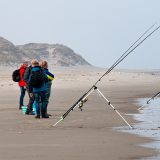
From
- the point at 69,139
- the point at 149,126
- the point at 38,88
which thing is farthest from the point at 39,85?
the point at 69,139

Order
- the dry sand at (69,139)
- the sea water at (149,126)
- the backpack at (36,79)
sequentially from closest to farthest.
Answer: the dry sand at (69,139) < the sea water at (149,126) < the backpack at (36,79)

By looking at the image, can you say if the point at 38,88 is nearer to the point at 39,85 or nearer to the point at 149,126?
the point at 39,85

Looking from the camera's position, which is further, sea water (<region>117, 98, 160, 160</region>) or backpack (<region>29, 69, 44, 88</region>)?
backpack (<region>29, 69, 44, 88</region>)

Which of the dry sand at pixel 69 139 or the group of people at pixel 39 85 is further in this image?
the group of people at pixel 39 85

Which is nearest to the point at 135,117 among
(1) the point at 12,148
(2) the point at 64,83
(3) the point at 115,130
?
(3) the point at 115,130

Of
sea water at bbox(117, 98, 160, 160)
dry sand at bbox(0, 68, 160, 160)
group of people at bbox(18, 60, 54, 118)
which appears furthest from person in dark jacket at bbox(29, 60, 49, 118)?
sea water at bbox(117, 98, 160, 160)

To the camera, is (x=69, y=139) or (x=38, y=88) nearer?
(x=69, y=139)

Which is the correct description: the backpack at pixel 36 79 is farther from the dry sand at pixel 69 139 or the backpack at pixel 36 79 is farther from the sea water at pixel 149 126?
the sea water at pixel 149 126

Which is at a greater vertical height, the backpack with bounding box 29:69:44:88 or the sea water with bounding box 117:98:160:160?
the backpack with bounding box 29:69:44:88

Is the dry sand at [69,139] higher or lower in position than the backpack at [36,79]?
lower

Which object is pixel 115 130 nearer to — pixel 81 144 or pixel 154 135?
pixel 154 135

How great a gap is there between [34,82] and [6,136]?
3.63 meters

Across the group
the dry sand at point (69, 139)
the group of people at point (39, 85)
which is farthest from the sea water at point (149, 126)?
the group of people at point (39, 85)

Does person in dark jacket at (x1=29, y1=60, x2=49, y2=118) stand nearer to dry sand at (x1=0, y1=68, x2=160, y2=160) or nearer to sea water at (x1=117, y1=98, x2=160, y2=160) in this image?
dry sand at (x1=0, y1=68, x2=160, y2=160)
